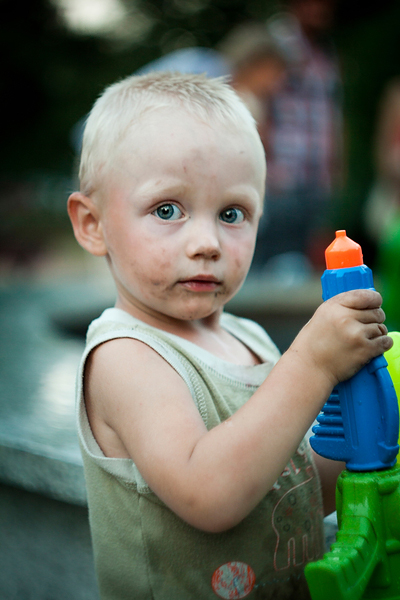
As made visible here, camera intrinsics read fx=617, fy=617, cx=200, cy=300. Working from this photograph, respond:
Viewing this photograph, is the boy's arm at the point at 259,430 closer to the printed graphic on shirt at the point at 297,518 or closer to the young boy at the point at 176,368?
the young boy at the point at 176,368

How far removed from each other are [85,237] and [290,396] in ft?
1.60

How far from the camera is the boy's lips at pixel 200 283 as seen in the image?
91 cm

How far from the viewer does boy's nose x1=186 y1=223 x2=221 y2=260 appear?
0.88m

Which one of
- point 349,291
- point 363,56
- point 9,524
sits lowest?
point 9,524

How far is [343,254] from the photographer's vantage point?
70 centimetres

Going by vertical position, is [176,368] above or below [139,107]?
below

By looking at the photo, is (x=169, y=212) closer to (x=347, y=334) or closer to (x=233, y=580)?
(x=347, y=334)

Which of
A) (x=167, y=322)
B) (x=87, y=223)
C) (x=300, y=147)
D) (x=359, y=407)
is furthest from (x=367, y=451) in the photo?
(x=300, y=147)

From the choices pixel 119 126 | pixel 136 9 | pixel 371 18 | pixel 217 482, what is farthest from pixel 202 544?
pixel 136 9

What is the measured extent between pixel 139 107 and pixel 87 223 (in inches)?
8.6

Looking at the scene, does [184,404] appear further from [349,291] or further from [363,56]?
[363,56]

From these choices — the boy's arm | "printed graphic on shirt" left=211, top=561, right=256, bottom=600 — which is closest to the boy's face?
the boy's arm

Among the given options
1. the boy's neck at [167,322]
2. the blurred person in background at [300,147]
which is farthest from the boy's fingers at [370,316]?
the blurred person in background at [300,147]

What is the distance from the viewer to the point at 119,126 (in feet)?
3.11
